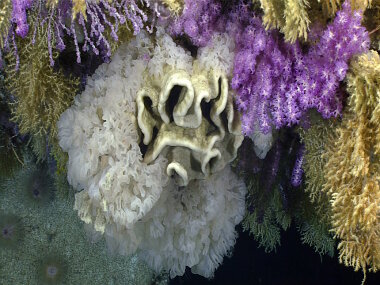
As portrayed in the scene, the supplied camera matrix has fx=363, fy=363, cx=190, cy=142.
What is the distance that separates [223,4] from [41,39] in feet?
2.81

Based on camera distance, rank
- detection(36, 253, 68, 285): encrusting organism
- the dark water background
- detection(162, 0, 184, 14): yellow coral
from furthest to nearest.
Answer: the dark water background, detection(36, 253, 68, 285): encrusting organism, detection(162, 0, 184, 14): yellow coral

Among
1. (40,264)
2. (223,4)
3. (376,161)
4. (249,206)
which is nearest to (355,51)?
(376,161)

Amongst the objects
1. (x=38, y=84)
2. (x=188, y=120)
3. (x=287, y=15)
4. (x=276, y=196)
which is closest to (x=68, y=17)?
(x=38, y=84)

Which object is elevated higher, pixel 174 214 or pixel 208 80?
pixel 208 80

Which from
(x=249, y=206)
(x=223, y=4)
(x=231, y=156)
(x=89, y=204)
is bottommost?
(x=249, y=206)

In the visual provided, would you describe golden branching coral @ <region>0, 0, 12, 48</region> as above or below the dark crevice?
above

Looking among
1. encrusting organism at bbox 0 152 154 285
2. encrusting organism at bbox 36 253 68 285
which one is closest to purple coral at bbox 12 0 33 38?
encrusting organism at bbox 0 152 154 285

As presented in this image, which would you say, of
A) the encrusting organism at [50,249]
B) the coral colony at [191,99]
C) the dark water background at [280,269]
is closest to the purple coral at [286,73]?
the coral colony at [191,99]

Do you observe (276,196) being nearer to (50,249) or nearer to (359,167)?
(359,167)

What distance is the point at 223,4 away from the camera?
68.1 inches

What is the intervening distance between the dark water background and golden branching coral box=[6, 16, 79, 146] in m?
3.00

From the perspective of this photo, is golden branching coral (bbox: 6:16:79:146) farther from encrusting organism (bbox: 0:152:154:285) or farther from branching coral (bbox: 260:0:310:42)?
encrusting organism (bbox: 0:152:154:285)

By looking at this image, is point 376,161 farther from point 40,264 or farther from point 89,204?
point 40,264

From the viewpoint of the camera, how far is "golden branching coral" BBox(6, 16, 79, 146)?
5.49 ft
